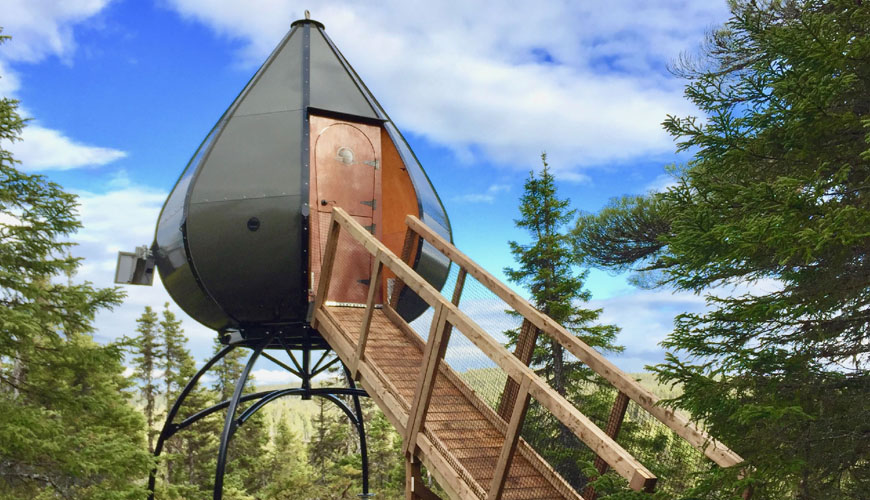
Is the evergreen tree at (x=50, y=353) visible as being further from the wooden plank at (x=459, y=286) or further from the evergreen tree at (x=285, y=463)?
the evergreen tree at (x=285, y=463)

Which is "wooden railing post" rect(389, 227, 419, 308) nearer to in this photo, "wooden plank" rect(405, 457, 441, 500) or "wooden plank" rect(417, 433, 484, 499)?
"wooden plank" rect(405, 457, 441, 500)

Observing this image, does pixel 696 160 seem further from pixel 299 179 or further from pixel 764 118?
pixel 299 179

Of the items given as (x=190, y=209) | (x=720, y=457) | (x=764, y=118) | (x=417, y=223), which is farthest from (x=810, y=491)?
(x=190, y=209)

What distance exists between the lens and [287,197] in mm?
8016

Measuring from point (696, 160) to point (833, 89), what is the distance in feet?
5.03

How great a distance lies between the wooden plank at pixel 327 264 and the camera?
7867 mm

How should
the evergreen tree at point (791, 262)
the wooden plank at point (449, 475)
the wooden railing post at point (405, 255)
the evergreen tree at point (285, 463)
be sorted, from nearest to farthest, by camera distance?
1. the evergreen tree at point (791, 262)
2. the wooden plank at point (449, 475)
3. the wooden railing post at point (405, 255)
4. the evergreen tree at point (285, 463)

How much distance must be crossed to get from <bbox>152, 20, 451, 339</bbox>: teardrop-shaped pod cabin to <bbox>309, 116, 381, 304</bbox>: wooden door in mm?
14

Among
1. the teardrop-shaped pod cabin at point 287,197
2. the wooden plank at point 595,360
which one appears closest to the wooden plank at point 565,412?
the wooden plank at point 595,360

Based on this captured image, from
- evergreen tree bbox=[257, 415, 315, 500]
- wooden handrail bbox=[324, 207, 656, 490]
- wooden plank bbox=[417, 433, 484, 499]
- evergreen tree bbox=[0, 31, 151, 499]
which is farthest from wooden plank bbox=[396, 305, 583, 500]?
evergreen tree bbox=[257, 415, 315, 500]

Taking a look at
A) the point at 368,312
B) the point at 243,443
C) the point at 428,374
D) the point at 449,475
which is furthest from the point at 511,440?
the point at 243,443

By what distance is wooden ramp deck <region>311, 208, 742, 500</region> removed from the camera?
5453mm

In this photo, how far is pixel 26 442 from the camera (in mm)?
8367

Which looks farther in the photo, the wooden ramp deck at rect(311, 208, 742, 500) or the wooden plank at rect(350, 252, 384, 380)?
the wooden plank at rect(350, 252, 384, 380)
